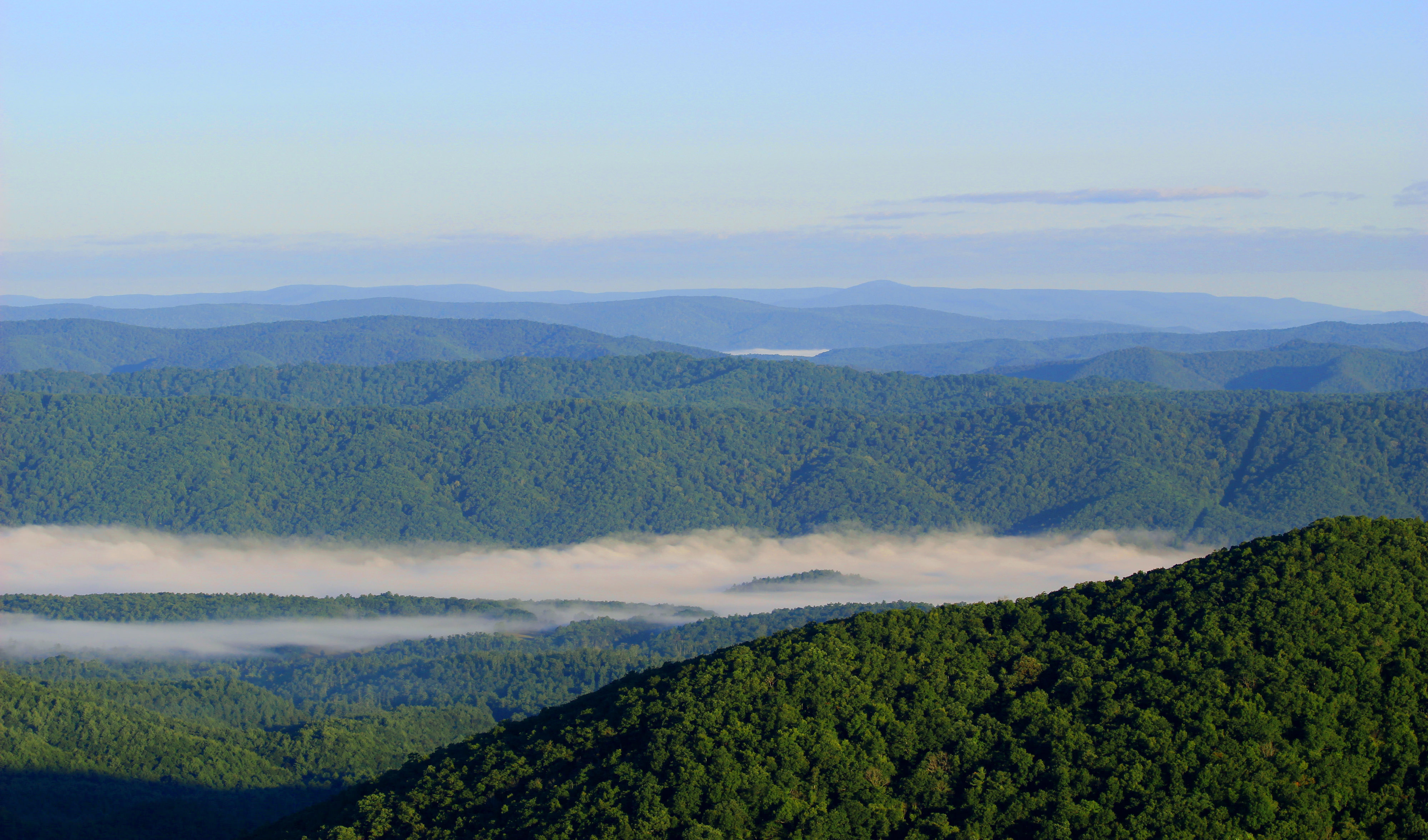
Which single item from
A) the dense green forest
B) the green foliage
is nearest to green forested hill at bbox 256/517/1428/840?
the green foliage

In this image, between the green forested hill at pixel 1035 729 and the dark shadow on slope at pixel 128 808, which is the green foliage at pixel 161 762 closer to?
the dark shadow on slope at pixel 128 808

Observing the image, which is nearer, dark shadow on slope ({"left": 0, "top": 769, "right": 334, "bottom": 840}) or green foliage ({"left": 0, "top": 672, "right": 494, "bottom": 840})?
dark shadow on slope ({"left": 0, "top": 769, "right": 334, "bottom": 840})

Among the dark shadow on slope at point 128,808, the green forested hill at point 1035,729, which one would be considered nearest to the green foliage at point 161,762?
the dark shadow on slope at point 128,808

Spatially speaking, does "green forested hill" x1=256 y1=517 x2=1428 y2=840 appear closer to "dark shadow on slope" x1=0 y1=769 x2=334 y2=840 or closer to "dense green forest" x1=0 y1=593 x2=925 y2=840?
"dark shadow on slope" x1=0 y1=769 x2=334 y2=840

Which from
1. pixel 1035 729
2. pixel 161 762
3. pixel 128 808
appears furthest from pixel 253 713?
pixel 1035 729

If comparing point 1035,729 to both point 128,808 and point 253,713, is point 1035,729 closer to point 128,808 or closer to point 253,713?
point 128,808

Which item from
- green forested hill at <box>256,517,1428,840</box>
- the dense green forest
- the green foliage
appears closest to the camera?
green forested hill at <box>256,517,1428,840</box>

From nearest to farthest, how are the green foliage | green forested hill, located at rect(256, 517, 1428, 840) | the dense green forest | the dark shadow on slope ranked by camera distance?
green forested hill, located at rect(256, 517, 1428, 840) → the dark shadow on slope → the green foliage → the dense green forest
